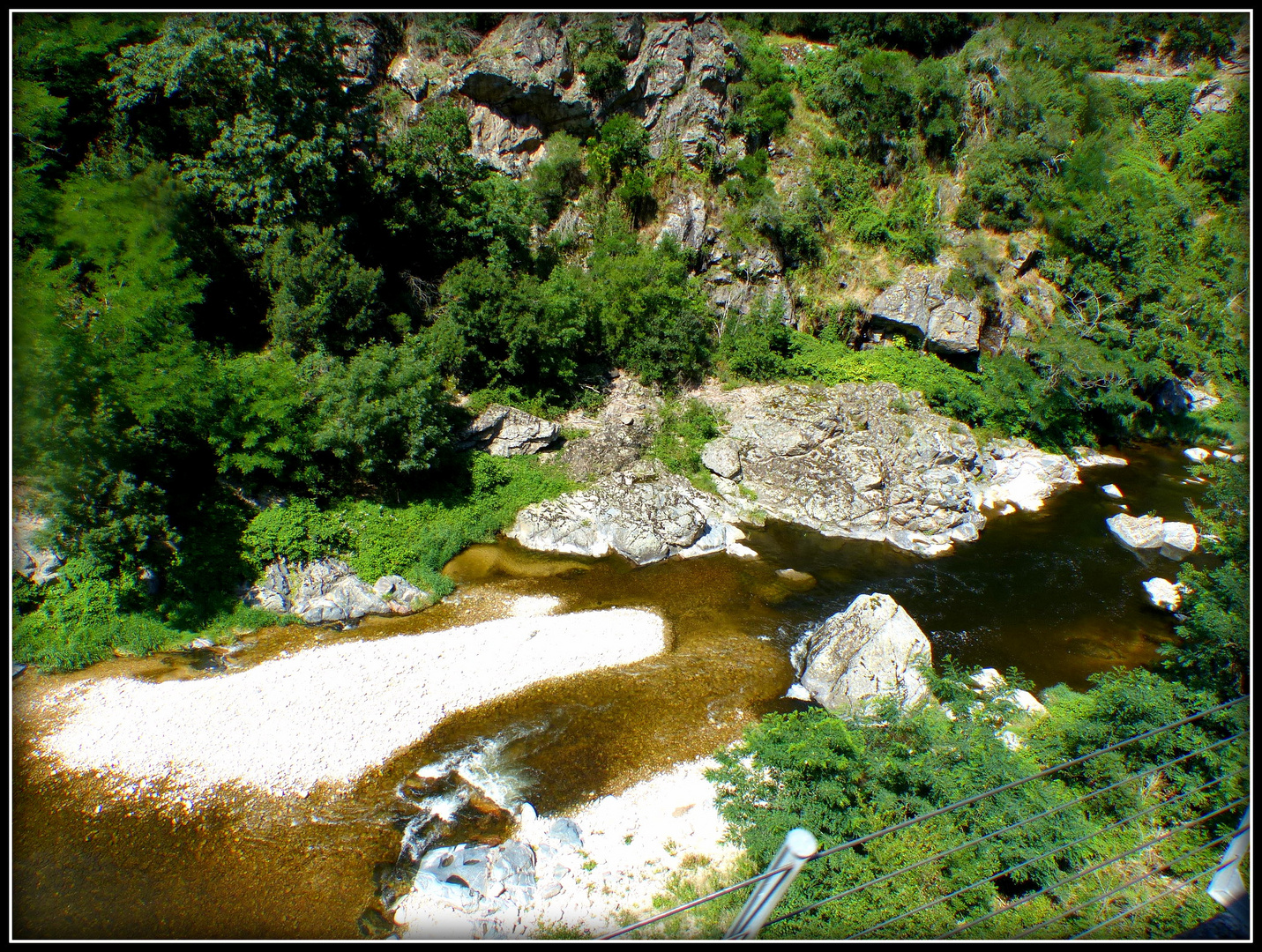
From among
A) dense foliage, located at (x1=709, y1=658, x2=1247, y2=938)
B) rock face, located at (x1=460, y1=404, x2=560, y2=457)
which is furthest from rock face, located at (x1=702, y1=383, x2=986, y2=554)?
dense foliage, located at (x1=709, y1=658, x2=1247, y2=938)

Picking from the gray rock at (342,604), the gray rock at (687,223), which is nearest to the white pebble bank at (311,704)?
the gray rock at (342,604)

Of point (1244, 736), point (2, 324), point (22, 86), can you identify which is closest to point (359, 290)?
point (22, 86)

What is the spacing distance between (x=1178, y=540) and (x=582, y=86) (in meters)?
28.2

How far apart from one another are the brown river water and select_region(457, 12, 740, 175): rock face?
20.2 m

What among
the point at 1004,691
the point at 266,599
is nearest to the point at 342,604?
the point at 266,599

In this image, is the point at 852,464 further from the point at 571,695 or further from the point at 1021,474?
the point at 571,695

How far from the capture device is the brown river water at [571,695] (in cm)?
748

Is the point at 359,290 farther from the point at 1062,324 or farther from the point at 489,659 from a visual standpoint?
the point at 1062,324

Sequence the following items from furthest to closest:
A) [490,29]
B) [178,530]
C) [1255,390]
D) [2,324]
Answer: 1. [490,29]
2. [178,530]
3. [2,324]
4. [1255,390]

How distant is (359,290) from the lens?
52.4 ft

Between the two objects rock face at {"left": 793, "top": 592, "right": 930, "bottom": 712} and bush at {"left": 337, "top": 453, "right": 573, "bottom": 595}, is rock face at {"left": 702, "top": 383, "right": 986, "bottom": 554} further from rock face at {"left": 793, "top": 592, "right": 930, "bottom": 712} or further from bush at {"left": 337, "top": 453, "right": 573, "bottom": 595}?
bush at {"left": 337, "top": 453, "right": 573, "bottom": 595}

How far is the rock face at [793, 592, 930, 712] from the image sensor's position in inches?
415

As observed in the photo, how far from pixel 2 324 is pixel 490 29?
26011mm

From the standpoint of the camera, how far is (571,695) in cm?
1086
